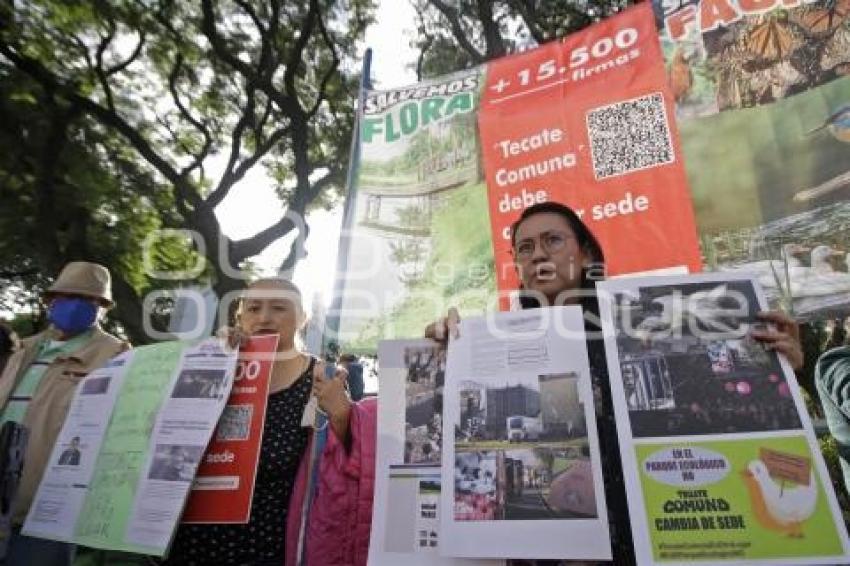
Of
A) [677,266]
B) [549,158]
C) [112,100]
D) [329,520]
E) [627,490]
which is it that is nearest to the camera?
[627,490]

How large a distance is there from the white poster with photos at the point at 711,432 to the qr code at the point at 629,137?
3.90 feet

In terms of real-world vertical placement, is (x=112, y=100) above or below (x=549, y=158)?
Answer: above

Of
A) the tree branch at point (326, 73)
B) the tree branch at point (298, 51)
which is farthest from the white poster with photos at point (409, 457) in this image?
the tree branch at point (326, 73)

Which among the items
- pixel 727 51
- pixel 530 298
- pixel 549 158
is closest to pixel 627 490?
pixel 530 298

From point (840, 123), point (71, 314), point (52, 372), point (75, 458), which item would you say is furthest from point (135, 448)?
point (840, 123)

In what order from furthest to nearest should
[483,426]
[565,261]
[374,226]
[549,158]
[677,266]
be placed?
[374,226] < [549,158] < [677,266] < [565,261] < [483,426]

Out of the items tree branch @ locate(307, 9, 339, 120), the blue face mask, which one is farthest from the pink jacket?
tree branch @ locate(307, 9, 339, 120)

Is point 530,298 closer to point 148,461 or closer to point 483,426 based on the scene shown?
point 483,426

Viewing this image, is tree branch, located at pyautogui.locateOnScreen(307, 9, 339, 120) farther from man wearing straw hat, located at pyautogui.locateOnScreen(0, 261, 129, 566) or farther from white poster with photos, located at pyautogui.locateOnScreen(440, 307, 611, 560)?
white poster with photos, located at pyautogui.locateOnScreen(440, 307, 611, 560)

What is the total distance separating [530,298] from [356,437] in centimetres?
73

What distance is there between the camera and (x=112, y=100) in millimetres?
9891

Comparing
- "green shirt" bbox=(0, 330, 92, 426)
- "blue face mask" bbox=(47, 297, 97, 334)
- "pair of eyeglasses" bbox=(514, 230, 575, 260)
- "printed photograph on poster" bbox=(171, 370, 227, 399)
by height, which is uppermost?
"blue face mask" bbox=(47, 297, 97, 334)

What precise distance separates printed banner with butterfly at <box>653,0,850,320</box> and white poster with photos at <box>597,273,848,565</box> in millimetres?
936

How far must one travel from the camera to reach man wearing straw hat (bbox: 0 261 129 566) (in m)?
2.66
